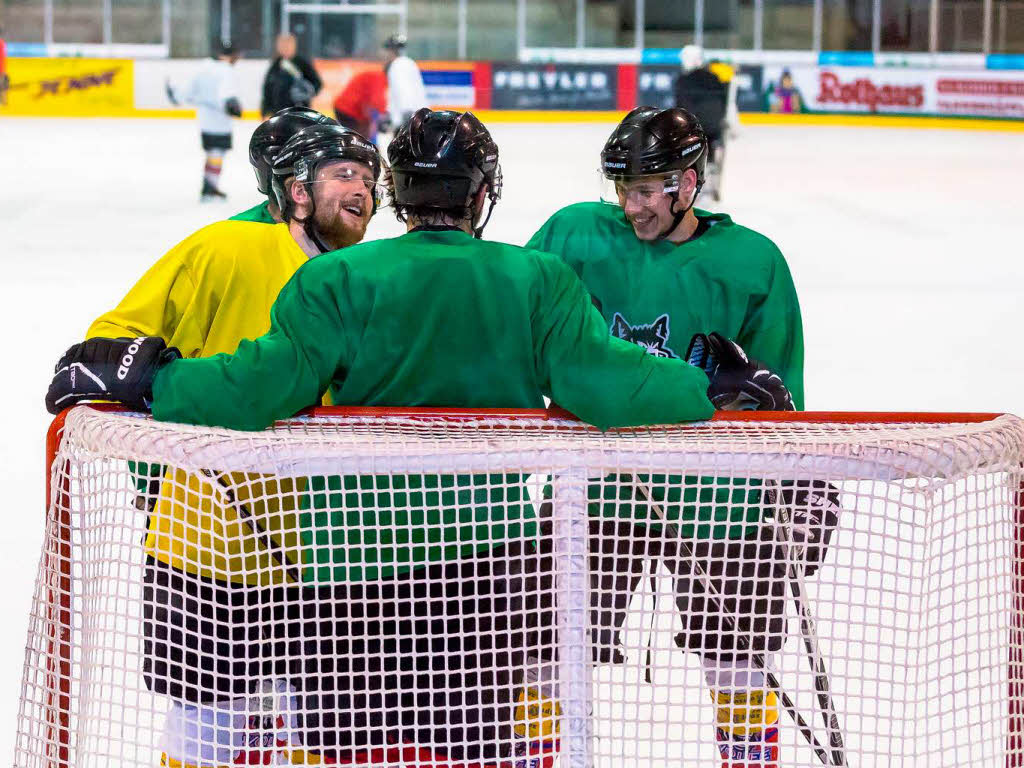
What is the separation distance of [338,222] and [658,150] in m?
0.46

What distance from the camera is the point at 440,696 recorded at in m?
1.64

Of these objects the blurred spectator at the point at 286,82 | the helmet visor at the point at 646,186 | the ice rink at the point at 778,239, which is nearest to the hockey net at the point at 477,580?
the helmet visor at the point at 646,186

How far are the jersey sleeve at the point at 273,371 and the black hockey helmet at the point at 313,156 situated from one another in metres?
0.42

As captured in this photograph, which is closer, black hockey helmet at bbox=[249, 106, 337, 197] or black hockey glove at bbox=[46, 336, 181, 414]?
black hockey glove at bbox=[46, 336, 181, 414]

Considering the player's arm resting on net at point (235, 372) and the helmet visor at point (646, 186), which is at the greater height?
the helmet visor at point (646, 186)

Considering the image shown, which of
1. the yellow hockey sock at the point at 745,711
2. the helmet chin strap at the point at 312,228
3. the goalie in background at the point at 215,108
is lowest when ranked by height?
the yellow hockey sock at the point at 745,711

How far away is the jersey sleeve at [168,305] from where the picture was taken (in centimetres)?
197

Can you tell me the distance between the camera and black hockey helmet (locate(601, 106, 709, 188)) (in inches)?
84.0

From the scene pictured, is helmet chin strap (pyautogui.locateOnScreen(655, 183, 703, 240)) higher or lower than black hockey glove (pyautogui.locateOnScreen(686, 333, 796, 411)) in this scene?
higher

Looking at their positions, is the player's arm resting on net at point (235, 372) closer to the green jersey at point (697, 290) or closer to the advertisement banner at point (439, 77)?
the green jersey at point (697, 290)

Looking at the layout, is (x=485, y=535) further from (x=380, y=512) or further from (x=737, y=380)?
(x=737, y=380)

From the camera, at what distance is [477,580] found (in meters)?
1.55

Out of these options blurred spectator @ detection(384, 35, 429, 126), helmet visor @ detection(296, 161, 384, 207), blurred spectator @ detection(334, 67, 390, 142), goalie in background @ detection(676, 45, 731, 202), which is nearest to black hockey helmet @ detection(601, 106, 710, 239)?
helmet visor @ detection(296, 161, 384, 207)

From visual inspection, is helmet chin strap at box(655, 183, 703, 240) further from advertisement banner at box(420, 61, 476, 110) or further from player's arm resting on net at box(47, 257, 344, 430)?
advertisement banner at box(420, 61, 476, 110)
